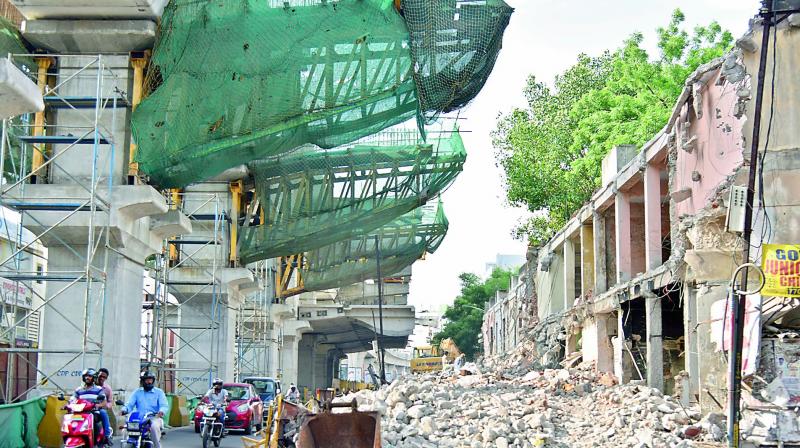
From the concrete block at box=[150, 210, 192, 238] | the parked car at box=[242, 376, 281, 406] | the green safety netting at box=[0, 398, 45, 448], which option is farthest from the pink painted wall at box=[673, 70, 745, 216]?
the parked car at box=[242, 376, 281, 406]

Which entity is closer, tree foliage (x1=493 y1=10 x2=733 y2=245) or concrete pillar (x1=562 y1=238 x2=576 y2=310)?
concrete pillar (x1=562 y1=238 x2=576 y2=310)

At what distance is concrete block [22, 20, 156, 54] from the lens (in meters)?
24.8

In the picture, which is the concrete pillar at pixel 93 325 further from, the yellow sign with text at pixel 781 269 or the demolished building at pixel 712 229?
the yellow sign with text at pixel 781 269

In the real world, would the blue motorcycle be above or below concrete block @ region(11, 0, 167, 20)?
below

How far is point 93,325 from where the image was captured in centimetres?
2433

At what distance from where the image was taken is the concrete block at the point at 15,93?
1404 cm

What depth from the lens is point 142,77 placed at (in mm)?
25859

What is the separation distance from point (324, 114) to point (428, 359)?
36.2 meters

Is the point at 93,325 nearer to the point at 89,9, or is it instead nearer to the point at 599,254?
the point at 89,9

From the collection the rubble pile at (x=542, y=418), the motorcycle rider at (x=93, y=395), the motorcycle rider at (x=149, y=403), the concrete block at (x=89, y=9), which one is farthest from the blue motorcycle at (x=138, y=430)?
the concrete block at (x=89, y=9)

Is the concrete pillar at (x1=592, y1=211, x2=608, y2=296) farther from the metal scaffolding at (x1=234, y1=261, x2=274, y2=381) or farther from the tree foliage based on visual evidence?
the metal scaffolding at (x1=234, y1=261, x2=274, y2=381)

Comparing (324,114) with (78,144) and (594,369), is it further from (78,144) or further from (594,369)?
(594,369)

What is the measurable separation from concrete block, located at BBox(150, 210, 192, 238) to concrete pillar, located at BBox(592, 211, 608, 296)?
1145cm

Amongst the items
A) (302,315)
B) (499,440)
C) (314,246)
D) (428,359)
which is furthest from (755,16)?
(302,315)
